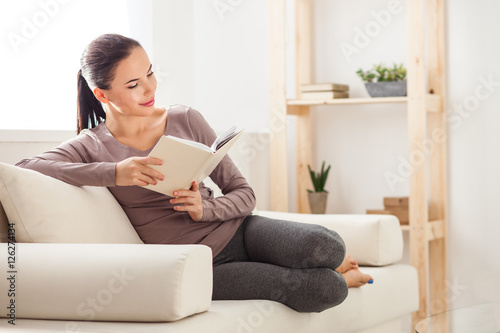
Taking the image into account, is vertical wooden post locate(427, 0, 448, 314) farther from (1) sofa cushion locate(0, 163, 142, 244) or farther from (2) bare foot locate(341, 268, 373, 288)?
(1) sofa cushion locate(0, 163, 142, 244)

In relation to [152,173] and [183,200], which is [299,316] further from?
[152,173]

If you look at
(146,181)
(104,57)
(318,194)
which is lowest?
(318,194)

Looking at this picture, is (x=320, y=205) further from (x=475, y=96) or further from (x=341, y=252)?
(x=341, y=252)

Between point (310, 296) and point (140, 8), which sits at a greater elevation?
point (140, 8)

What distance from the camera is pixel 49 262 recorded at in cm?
165

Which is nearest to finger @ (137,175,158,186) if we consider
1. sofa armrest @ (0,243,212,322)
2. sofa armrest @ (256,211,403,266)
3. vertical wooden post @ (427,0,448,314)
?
sofa armrest @ (0,243,212,322)

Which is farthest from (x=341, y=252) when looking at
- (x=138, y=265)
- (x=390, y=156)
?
(x=390, y=156)

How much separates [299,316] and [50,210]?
752 mm

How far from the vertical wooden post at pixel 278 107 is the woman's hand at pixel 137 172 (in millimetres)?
1688

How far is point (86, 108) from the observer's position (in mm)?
2342

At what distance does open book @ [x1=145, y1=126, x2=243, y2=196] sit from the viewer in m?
1.79

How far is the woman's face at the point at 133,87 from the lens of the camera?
2125 mm

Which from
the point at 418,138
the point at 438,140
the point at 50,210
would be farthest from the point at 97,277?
the point at 438,140

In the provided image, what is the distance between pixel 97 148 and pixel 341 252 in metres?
0.82
